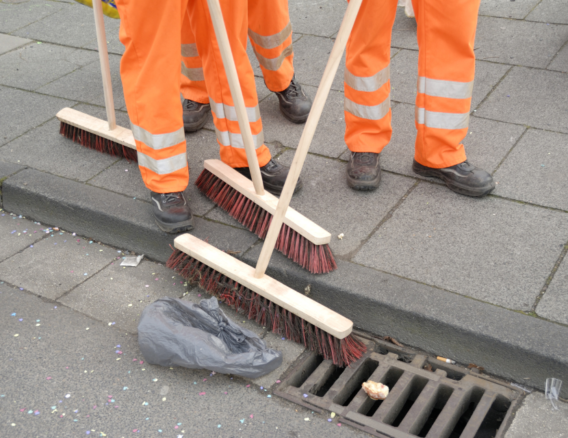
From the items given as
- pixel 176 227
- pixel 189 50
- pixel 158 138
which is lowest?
pixel 176 227

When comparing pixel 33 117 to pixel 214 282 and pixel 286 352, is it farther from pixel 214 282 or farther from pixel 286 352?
pixel 286 352

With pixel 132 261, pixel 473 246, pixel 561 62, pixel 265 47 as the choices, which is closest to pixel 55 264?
pixel 132 261

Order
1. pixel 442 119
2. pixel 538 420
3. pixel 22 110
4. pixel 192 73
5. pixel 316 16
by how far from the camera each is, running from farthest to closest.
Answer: pixel 316 16 < pixel 22 110 < pixel 192 73 < pixel 442 119 < pixel 538 420

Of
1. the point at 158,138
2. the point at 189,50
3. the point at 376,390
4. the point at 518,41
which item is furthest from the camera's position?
the point at 518,41

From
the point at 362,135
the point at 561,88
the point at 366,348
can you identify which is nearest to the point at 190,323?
the point at 366,348

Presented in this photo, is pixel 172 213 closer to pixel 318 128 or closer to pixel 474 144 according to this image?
pixel 318 128

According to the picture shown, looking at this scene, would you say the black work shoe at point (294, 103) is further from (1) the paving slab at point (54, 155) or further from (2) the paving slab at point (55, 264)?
(2) the paving slab at point (55, 264)

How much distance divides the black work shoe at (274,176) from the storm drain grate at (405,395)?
0.91 meters

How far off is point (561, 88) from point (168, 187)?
8.07 feet

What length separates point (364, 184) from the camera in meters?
2.83

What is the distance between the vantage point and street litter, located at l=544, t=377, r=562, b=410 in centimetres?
203

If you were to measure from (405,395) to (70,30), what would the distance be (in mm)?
4207

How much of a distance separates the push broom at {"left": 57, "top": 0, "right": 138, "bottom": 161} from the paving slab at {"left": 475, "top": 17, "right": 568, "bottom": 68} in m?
2.44

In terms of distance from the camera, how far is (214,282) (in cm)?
243
